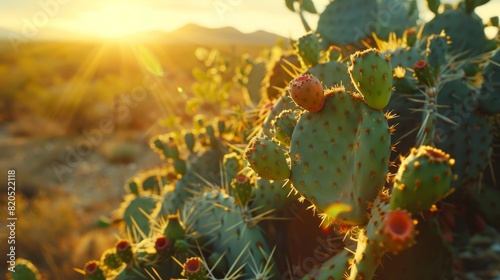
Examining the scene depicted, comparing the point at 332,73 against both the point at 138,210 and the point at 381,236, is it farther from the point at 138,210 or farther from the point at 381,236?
the point at 138,210

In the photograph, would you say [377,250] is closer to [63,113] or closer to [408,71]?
[408,71]

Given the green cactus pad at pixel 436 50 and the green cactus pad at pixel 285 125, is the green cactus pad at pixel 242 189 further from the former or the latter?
the green cactus pad at pixel 436 50

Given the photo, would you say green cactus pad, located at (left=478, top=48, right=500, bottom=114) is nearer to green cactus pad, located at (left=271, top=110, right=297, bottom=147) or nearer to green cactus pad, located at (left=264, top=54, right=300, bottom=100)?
green cactus pad, located at (left=264, top=54, right=300, bottom=100)

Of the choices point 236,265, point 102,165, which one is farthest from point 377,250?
point 102,165

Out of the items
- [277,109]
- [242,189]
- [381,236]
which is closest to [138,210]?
[242,189]

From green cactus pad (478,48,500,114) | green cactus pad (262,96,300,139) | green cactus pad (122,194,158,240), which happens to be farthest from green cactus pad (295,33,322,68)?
green cactus pad (122,194,158,240)

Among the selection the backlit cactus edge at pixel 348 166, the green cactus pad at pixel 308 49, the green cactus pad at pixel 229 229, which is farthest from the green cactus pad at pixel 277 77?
the green cactus pad at pixel 229 229
